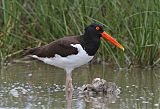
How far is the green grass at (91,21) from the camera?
430 inches

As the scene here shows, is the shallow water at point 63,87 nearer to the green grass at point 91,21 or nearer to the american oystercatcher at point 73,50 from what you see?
the green grass at point 91,21

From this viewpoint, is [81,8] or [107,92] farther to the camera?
[81,8]

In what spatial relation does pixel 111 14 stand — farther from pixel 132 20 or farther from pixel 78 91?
pixel 78 91

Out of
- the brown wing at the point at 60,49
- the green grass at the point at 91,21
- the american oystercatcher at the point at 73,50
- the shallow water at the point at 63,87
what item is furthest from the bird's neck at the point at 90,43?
the green grass at the point at 91,21

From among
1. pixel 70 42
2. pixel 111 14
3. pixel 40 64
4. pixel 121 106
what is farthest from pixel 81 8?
pixel 121 106

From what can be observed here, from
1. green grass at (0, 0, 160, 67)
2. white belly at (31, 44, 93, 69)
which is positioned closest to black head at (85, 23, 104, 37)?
white belly at (31, 44, 93, 69)

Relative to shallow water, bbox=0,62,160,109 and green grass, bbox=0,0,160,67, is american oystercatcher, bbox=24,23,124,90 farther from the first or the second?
green grass, bbox=0,0,160,67

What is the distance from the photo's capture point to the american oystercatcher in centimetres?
916

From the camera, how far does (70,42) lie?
9.27 metres

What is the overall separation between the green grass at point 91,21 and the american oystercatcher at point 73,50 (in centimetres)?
135

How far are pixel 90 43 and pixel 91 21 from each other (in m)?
1.94

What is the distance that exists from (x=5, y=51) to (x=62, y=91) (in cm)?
267

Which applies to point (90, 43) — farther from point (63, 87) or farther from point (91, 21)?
point (91, 21)

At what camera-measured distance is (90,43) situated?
934 centimetres
